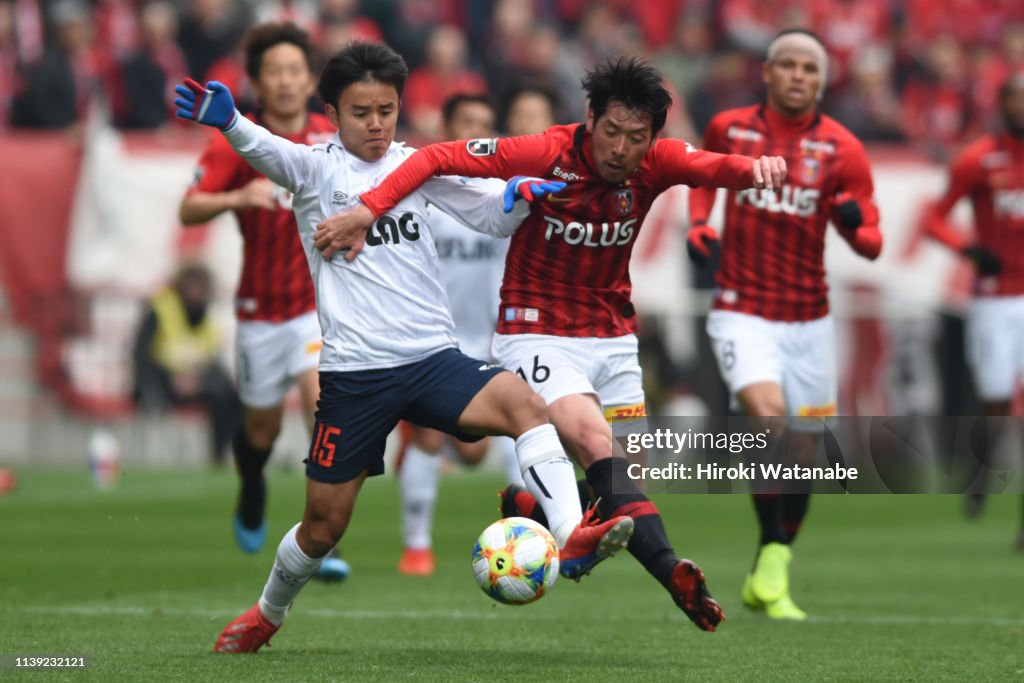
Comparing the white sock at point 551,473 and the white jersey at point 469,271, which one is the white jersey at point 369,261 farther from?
the white jersey at point 469,271

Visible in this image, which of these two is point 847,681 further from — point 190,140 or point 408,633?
point 190,140

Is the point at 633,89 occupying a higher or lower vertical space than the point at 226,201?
higher

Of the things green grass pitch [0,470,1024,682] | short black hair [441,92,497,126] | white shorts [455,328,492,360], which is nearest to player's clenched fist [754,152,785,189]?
green grass pitch [0,470,1024,682]

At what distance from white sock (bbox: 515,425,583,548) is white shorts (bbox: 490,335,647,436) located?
0.50m

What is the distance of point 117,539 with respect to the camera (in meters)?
12.5

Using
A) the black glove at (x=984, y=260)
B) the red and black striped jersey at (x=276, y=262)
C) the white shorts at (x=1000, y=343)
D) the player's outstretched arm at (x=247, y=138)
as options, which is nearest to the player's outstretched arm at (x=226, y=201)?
the red and black striped jersey at (x=276, y=262)

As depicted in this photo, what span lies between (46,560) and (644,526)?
17.4 feet

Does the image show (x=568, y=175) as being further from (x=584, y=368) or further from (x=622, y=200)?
(x=584, y=368)

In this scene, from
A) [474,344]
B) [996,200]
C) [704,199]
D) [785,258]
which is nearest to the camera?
[704,199]

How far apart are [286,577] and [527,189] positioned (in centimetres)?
181

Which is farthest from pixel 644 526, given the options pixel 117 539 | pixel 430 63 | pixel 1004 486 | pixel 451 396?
pixel 430 63

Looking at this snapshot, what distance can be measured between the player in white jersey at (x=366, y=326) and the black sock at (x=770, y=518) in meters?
2.50

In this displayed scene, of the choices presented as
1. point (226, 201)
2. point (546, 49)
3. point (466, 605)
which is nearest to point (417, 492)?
point (466, 605)

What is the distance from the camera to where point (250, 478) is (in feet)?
35.2
